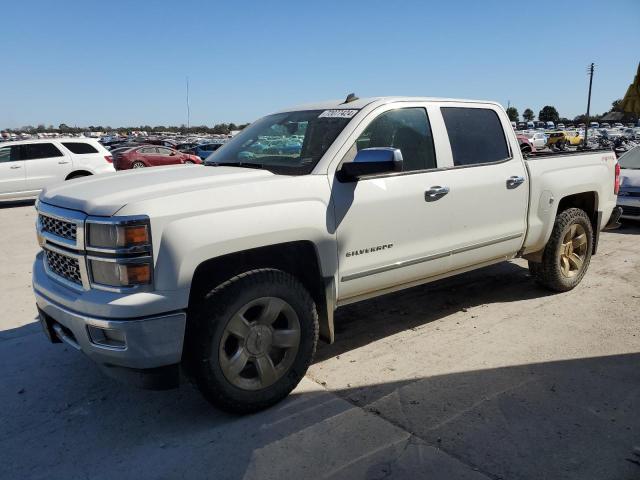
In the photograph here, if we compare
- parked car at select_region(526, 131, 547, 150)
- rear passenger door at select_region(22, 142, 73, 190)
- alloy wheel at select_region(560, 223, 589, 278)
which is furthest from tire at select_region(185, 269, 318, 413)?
parked car at select_region(526, 131, 547, 150)

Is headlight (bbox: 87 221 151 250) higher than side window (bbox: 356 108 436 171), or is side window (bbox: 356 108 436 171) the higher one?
side window (bbox: 356 108 436 171)

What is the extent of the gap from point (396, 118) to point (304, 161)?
2.71 feet

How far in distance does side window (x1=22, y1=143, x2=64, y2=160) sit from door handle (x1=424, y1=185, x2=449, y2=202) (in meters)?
13.2

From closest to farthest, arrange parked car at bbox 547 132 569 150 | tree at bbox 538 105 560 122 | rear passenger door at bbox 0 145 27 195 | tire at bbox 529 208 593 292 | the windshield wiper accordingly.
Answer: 1. the windshield wiper
2. tire at bbox 529 208 593 292
3. rear passenger door at bbox 0 145 27 195
4. parked car at bbox 547 132 569 150
5. tree at bbox 538 105 560 122

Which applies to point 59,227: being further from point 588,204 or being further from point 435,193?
point 588,204

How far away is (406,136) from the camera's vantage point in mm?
4008

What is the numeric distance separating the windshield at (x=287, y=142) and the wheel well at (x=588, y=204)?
2.92 meters

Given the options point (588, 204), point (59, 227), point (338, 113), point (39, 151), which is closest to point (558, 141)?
point (39, 151)

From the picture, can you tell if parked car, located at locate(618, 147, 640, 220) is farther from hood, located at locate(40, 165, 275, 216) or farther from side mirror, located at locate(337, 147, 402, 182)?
hood, located at locate(40, 165, 275, 216)

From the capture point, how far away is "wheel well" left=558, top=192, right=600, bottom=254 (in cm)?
549

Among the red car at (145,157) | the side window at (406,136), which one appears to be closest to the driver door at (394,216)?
the side window at (406,136)

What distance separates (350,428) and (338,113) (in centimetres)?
217

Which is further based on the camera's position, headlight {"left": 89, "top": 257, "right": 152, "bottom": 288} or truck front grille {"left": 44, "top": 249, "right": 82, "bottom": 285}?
truck front grille {"left": 44, "top": 249, "right": 82, "bottom": 285}

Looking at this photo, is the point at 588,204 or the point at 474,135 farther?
the point at 588,204
